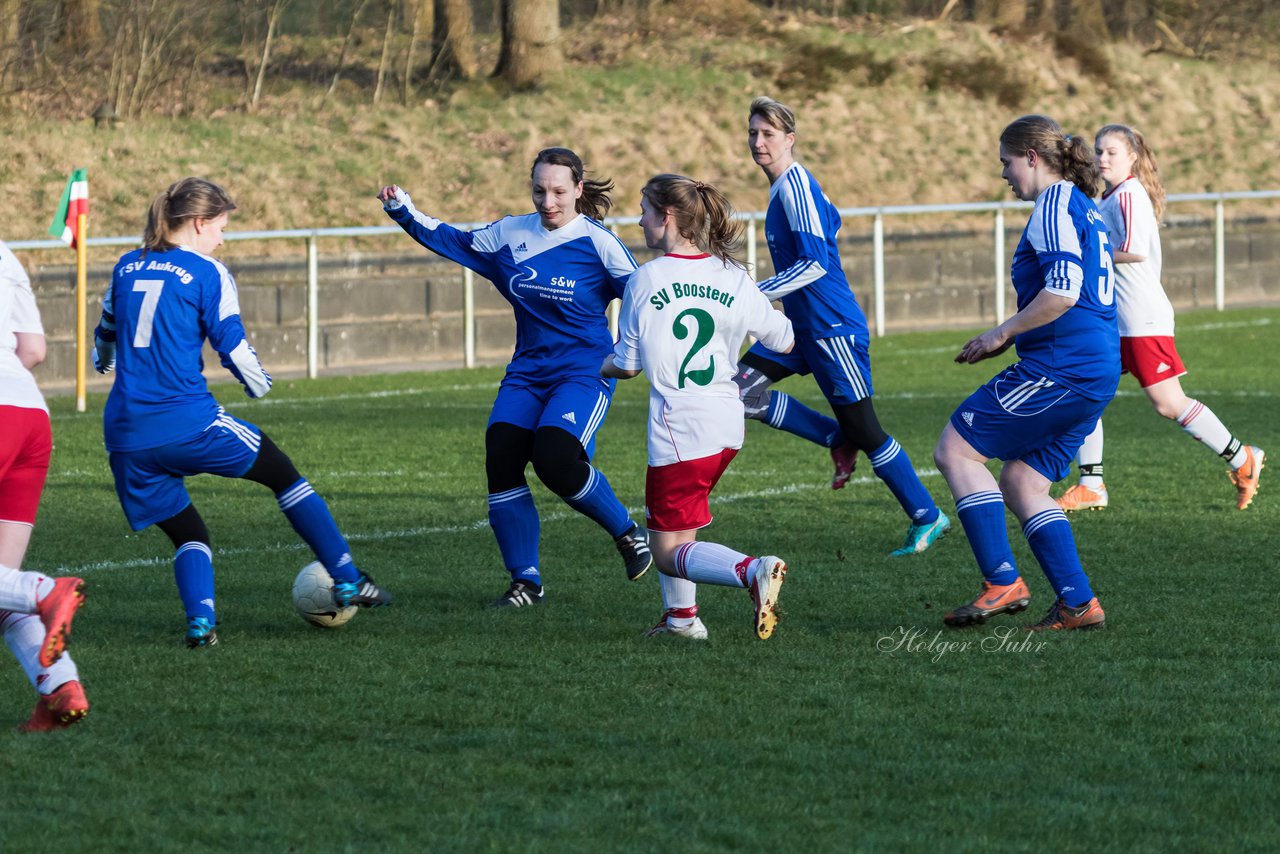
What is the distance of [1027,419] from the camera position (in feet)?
21.1

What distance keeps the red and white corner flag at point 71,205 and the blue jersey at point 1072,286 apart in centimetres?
984

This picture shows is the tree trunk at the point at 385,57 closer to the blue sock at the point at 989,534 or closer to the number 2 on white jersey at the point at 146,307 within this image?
the number 2 on white jersey at the point at 146,307

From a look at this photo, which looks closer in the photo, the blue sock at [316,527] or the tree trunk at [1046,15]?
the blue sock at [316,527]

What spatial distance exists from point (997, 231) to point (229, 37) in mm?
10784

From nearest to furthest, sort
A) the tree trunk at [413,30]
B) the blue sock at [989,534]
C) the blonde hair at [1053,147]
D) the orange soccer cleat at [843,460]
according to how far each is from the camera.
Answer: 1. the blonde hair at [1053,147]
2. the blue sock at [989,534]
3. the orange soccer cleat at [843,460]
4. the tree trunk at [413,30]

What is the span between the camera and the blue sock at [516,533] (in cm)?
732

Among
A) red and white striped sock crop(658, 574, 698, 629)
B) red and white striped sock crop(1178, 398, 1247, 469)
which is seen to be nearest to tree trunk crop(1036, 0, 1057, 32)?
red and white striped sock crop(1178, 398, 1247, 469)

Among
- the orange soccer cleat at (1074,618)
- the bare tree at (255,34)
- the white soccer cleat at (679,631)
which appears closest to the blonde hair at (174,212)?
the white soccer cleat at (679,631)

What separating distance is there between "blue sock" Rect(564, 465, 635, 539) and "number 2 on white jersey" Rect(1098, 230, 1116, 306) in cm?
197

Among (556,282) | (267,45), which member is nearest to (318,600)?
(556,282)

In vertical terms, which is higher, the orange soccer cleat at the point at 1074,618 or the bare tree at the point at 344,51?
the bare tree at the point at 344,51

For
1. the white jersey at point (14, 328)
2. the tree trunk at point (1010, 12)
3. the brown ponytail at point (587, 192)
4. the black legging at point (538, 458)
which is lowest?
the black legging at point (538, 458)

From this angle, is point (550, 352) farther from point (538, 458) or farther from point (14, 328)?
point (14, 328)

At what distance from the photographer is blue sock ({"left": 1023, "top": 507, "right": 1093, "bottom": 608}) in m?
6.45
